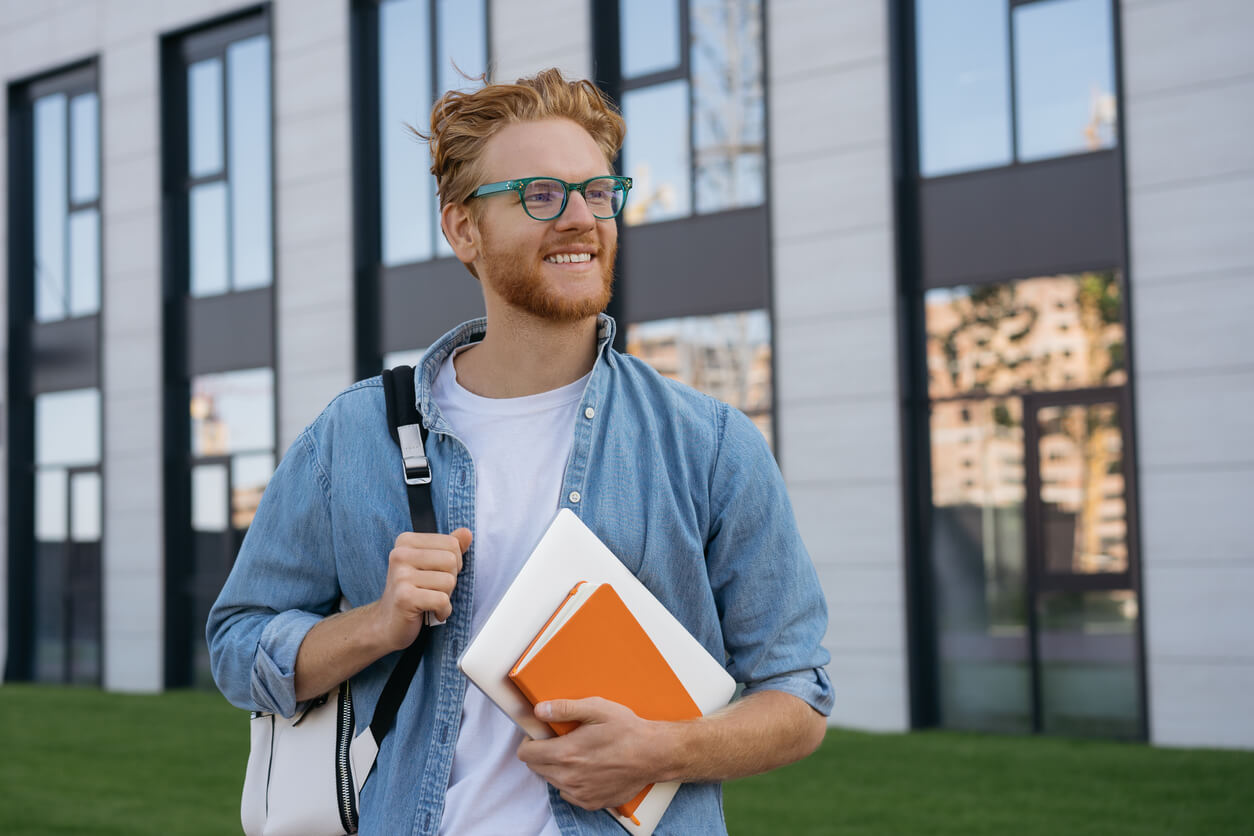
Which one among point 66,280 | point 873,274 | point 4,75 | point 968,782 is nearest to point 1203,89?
point 873,274

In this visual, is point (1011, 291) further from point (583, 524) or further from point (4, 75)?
point (4, 75)

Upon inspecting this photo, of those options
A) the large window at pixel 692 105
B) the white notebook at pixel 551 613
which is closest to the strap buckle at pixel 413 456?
the white notebook at pixel 551 613

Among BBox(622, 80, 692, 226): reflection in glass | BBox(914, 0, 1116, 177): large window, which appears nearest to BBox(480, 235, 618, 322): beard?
BBox(914, 0, 1116, 177): large window

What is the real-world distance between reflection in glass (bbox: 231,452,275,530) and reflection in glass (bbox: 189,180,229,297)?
7.11ft

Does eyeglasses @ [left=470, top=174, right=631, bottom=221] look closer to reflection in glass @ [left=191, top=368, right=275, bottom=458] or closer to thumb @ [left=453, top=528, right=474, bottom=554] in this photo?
thumb @ [left=453, top=528, right=474, bottom=554]

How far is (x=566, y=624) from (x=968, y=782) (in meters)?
7.19

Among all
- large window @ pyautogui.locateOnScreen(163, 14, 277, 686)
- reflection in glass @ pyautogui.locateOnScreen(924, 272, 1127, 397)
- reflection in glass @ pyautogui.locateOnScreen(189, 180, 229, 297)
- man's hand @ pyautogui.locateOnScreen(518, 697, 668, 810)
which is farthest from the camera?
reflection in glass @ pyautogui.locateOnScreen(189, 180, 229, 297)

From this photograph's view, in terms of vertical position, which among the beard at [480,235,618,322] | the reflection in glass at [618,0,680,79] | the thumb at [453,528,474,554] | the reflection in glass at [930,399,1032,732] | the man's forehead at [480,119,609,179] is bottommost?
the reflection in glass at [930,399,1032,732]

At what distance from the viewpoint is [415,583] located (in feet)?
5.56

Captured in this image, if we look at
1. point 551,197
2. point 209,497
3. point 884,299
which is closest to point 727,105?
point 884,299

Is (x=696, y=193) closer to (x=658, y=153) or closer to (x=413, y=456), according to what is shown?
(x=658, y=153)

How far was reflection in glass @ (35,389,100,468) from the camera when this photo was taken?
16.7 metres

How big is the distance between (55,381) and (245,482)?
3.72 meters

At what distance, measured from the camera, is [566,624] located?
168cm
